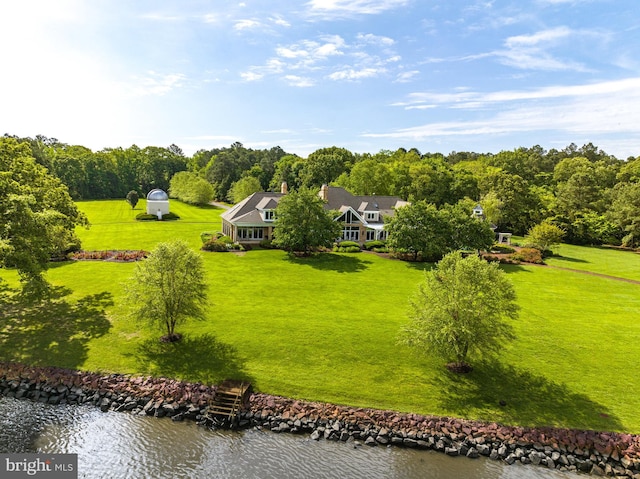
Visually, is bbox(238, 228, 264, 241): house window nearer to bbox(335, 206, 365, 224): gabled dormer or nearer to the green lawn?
bbox(335, 206, 365, 224): gabled dormer

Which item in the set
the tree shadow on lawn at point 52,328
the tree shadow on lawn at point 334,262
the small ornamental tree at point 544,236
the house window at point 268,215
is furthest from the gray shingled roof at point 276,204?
the tree shadow on lawn at point 52,328

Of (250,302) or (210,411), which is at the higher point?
(250,302)

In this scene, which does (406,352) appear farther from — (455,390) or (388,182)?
(388,182)

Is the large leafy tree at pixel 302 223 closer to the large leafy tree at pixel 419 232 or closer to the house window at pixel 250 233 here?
the house window at pixel 250 233

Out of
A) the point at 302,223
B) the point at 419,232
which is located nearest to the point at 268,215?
the point at 302,223

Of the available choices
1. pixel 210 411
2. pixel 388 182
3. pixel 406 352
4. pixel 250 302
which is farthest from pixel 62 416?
pixel 388 182
